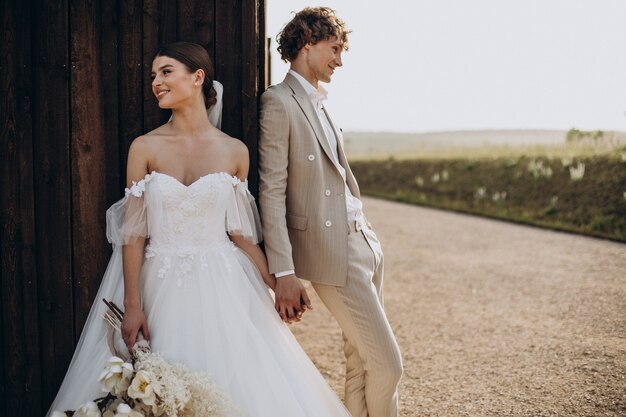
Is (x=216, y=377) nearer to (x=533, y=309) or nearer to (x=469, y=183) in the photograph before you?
(x=533, y=309)

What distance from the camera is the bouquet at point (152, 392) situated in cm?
280

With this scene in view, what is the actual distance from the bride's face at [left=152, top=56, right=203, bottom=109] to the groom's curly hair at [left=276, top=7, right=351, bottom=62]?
0.60 meters

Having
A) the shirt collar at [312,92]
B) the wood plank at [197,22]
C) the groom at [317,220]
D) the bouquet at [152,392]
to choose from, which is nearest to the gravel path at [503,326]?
the groom at [317,220]

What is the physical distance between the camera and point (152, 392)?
2.79 m

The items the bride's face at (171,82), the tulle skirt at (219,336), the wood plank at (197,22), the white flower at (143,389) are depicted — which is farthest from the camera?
the wood plank at (197,22)

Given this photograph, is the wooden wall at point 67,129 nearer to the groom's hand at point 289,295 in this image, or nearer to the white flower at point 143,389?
the groom's hand at point 289,295

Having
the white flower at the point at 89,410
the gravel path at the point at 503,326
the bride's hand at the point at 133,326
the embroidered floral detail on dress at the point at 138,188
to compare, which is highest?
the embroidered floral detail on dress at the point at 138,188

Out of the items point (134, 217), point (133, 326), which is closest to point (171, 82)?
point (134, 217)

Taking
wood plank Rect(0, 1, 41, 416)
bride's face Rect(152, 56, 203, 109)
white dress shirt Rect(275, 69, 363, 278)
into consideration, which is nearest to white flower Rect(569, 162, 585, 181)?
white dress shirt Rect(275, 69, 363, 278)

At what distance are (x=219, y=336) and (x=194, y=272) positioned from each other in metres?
0.35

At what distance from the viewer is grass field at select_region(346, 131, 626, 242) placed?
44.0ft

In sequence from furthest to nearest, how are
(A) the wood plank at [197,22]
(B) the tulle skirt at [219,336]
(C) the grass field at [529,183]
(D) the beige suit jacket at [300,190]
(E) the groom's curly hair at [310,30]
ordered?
(C) the grass field at [529,183]
(A) the wood plank at [197,22]
(E) the groom's curly hair at [310,30]
(D) the beige suit jacket at [300,190]
(B) the tulle skirt at [219,336]

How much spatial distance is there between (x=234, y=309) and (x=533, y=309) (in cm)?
544

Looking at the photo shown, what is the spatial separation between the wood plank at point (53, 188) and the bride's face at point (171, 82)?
2.01ft
